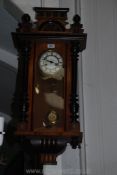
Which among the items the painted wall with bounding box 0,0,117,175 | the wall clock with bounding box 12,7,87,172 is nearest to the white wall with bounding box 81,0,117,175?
the painted wall with bounding box 0,0,117,175

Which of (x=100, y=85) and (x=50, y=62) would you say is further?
(x=100, y=85)

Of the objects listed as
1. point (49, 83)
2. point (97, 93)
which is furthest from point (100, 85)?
point (49, 83)

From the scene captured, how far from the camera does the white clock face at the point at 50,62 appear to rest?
45.1 inches

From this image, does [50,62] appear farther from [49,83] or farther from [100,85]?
[100,85]

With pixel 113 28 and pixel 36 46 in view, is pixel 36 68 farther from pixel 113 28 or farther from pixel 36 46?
pixel 113 28

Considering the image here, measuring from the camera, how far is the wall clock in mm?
1083

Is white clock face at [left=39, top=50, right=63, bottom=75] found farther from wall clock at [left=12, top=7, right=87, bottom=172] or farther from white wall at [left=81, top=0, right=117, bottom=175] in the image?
white wall at [left=81, top=0, right=117, bottom=175]

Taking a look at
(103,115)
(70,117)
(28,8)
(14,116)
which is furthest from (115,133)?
(28,8)

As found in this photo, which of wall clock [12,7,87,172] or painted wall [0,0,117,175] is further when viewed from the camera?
painted wall [0,0,117,175]

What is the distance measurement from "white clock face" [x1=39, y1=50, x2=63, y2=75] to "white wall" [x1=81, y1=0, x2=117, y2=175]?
0.19 meters

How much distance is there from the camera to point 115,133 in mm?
1262

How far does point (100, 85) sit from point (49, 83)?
0.26 meters

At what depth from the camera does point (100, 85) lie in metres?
1.31

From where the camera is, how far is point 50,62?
45.3 inches
